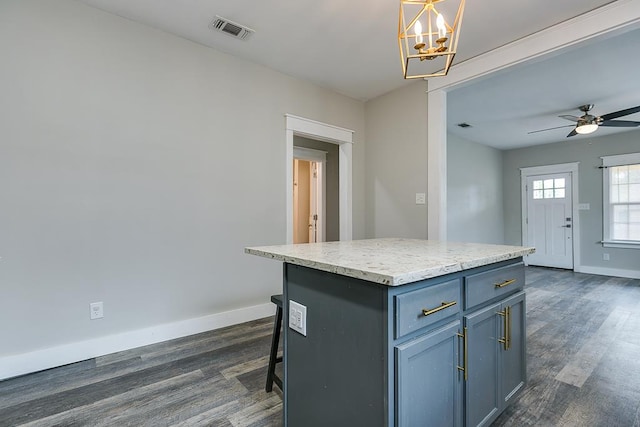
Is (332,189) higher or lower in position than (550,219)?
higher

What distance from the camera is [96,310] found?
227 cm

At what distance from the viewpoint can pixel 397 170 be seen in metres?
3.72

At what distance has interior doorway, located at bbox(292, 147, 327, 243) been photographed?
16.1 ft

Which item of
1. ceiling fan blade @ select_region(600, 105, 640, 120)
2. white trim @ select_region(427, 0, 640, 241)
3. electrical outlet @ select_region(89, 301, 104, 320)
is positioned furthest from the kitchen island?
ceiling fan blade @ select_region(600, 105, 640, 120)

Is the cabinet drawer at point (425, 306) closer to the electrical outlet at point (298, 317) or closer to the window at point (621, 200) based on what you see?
the electrical outlet at point (298, 317)

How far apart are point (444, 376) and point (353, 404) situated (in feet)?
1.23

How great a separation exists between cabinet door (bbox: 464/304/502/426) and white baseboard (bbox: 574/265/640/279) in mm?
5870

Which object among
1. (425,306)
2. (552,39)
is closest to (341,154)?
(552,39)

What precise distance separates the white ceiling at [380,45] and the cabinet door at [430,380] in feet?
7.48

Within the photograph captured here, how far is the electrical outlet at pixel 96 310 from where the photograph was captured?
7.39 ft

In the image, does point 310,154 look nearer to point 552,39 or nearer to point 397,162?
point 397,162

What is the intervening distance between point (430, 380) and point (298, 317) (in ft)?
1.87

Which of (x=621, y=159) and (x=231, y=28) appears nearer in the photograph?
(x=231, y=28)

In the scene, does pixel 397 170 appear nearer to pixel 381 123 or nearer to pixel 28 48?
pixel 381 123
